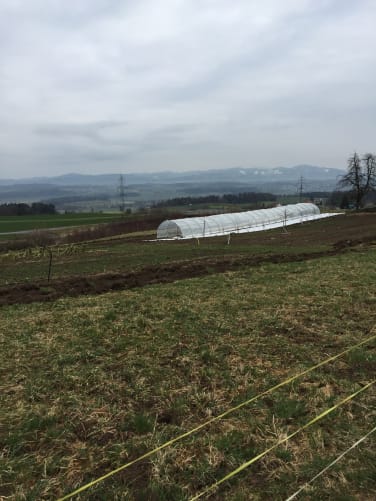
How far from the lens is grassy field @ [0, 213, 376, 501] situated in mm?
2961

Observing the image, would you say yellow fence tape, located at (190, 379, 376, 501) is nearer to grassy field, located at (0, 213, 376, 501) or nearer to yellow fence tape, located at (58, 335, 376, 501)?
grassy field, located at (0, 213, 376, 501)

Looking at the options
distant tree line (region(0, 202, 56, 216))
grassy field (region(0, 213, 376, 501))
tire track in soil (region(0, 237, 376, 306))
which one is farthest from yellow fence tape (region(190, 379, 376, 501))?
distant tree line (region(0, 202, 56, 216))

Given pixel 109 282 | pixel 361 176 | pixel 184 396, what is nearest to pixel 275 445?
pixel 184 396

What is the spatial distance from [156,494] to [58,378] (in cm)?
212

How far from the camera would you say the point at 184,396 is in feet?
13.5

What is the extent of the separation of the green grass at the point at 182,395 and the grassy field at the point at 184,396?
13 millimetres

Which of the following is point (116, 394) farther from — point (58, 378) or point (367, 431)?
point (367, 431)

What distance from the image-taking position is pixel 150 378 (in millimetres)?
4480

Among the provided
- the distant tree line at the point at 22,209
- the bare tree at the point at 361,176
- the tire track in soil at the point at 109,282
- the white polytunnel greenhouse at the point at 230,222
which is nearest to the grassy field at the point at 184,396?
the tire track in soil at the point at 109,282

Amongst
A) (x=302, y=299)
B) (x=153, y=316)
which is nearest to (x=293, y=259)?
(x=302, y=299)

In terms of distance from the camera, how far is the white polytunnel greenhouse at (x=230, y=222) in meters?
38.1

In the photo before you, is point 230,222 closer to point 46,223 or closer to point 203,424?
point 46,223

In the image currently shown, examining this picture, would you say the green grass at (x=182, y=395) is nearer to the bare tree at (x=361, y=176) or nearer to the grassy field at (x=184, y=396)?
the grassy field at (x=184, y=396)

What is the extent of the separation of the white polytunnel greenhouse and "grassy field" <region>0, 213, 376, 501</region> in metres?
30.6
